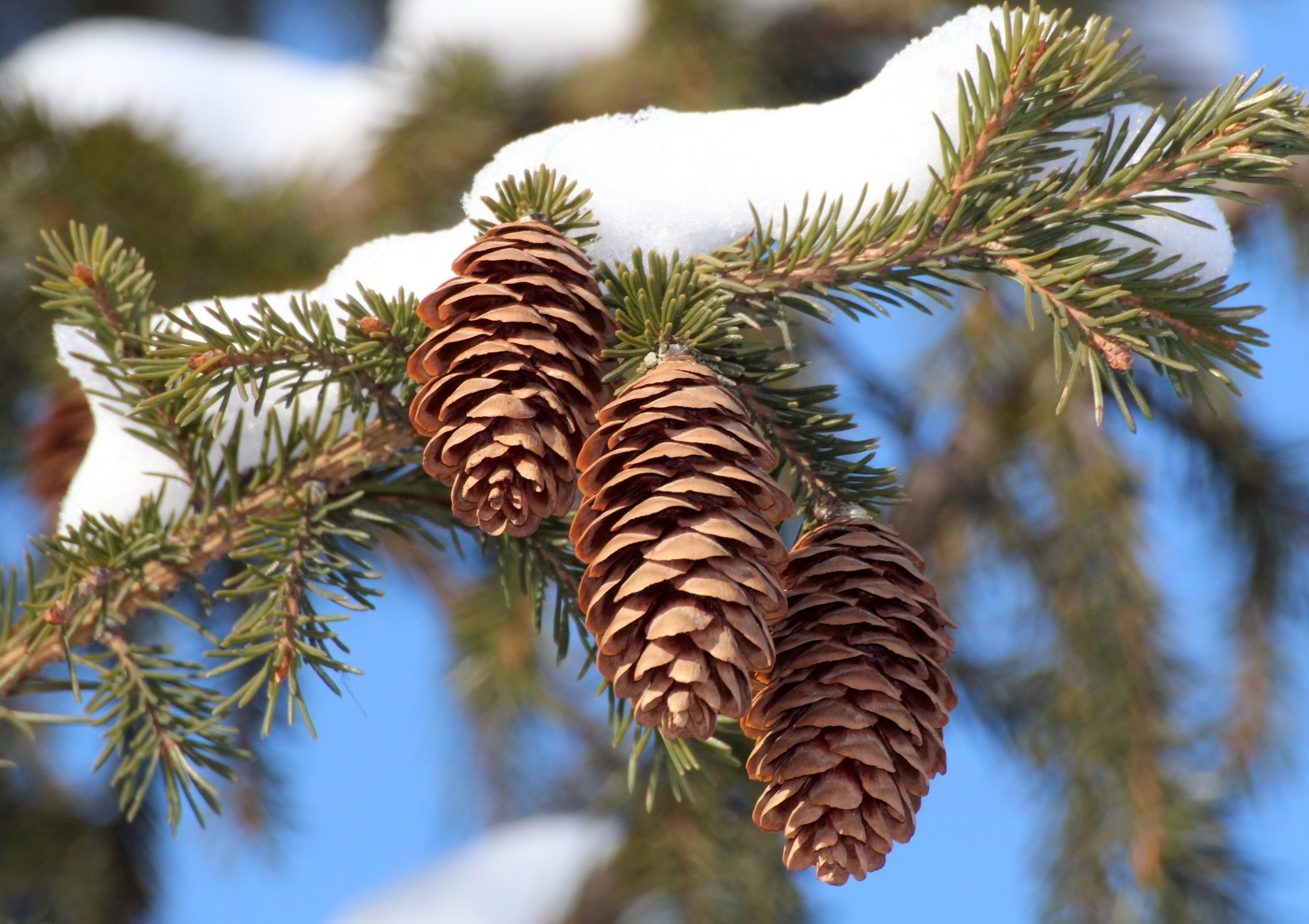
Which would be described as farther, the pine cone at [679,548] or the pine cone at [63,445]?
the pine cone at [63,445]

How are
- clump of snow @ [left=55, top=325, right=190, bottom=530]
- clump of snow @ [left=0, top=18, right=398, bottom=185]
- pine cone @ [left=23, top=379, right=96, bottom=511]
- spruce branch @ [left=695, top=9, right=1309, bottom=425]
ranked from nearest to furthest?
1. spruce branch @ [left=695, top=9, right=1309, bottom=425]
2. clump of snow @ [left=55, top=325, right=190, bottom=530]
3. pine cone @ [left=23, top=379, right=96, bottom=511]
4. clump of snow @ [left=0, top=18, right=398, bottom=185]

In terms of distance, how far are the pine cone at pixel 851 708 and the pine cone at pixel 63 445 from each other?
98 cm

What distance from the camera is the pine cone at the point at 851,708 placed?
0.61m

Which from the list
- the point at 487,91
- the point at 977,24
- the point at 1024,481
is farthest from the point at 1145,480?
the point at 487,91

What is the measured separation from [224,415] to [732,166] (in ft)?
1.34

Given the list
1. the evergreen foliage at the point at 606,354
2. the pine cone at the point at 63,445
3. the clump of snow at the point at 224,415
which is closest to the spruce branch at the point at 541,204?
the evergreen foliage at the point at 606,354

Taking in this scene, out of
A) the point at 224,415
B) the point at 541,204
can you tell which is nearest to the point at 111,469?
the point at 224,415

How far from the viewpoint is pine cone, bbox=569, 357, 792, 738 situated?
0.56 metres

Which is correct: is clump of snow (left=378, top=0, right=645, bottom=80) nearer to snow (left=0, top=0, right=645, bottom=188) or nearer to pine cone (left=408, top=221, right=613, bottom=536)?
snow (left=0, top=0, right=645, bottom=188)

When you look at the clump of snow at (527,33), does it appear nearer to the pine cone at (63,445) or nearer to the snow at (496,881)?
the pine cone at (63,445)

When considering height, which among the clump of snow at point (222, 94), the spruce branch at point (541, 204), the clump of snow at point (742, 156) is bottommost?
the spruce branch at point (541, 204)

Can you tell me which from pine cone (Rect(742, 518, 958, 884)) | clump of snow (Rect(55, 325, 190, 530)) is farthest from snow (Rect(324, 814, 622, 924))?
pine cone (Rect(742, 518, 958, 884))

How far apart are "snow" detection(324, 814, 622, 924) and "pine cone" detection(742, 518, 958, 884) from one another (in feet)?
4.08

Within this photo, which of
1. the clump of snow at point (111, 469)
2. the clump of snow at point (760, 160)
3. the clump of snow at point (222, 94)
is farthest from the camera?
the clump of snow at point (222, 94)
